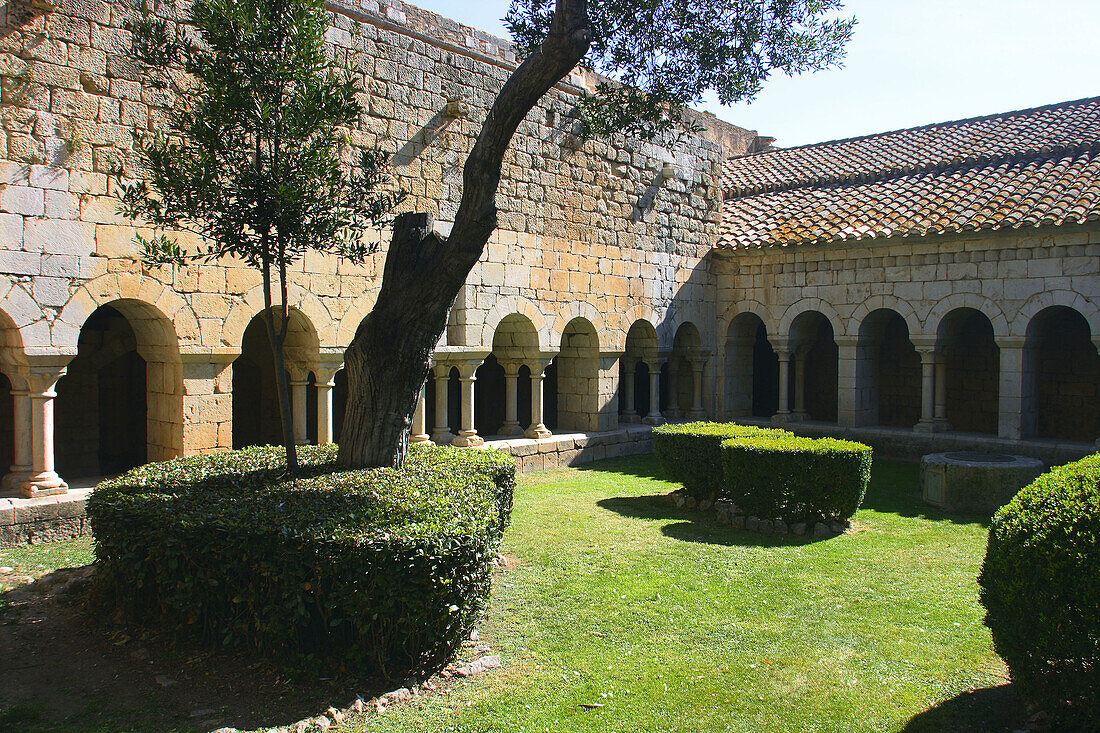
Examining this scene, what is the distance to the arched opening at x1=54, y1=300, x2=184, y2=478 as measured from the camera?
8.48m

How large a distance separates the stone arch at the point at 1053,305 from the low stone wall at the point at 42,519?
11.7 meters

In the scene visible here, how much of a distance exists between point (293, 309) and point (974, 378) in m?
12.1

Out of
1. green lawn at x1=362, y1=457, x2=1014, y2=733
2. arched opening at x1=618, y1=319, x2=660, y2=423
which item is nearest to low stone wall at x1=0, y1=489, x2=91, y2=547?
green lawn at x1=362, y1=457, x2=1014, y2=733

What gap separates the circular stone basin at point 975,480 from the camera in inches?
358

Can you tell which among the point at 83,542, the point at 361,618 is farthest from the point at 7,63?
the point at 361,618

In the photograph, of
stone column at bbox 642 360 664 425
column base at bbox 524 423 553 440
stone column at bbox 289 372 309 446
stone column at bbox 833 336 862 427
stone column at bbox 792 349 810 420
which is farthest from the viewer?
stone column at bbox 792 349 810 420

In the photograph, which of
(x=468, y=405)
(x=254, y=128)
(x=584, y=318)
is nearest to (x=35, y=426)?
(x=254, y=128)

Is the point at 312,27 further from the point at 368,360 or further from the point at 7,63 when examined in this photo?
the point at 7,63

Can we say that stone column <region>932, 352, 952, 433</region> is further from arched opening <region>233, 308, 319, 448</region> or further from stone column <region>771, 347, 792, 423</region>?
arched opening <region>233, 308, 319, 448</region>

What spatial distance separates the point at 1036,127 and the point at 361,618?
15615mm

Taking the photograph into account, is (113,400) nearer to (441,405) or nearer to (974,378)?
(441,405)

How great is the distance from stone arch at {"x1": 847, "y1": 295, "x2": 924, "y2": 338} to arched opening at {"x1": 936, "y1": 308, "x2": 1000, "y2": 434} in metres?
2.16

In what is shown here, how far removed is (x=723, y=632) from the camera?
543cm

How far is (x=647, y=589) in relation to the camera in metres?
6.29
